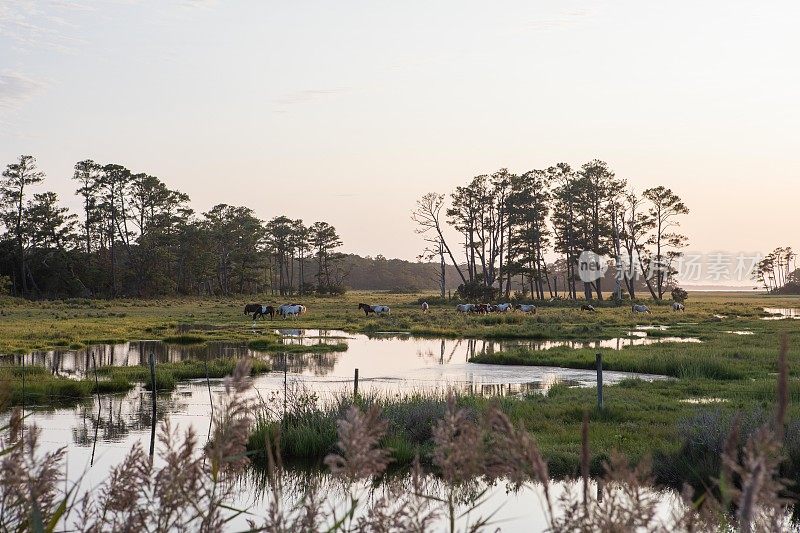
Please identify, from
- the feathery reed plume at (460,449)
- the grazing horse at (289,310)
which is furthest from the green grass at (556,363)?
the grazing horse at (289,310)

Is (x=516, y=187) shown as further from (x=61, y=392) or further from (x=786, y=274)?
(x=786, y=274)

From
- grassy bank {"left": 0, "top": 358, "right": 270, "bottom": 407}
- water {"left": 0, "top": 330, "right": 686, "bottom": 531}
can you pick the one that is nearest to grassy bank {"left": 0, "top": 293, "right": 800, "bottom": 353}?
water {"left": 0, "top": 330, "right": 686, "bottom": 531}

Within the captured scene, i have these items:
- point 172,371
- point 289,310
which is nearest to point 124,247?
point 289,310

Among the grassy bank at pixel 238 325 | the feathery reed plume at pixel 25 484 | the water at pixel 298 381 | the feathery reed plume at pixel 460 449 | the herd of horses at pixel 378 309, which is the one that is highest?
the feathery reed plume at pixel 460 449

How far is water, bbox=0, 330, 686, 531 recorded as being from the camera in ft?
42.4

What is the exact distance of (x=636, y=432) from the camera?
14.8 meters

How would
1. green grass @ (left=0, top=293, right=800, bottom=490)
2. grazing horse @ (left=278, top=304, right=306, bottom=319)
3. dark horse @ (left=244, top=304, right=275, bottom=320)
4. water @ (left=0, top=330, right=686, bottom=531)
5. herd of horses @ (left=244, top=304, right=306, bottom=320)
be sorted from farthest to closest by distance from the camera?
grazing horse @ (left=278, top=304, right=306, bottom=319) < herd of horses @ (left=244, top=304, right=306, bottom=320) < dark horse @ (left=244, top=304, right=275, bottom=320) < green grass @ (left=0, top=293, right=800, bottom=490) < water @ (left=0, top=330, right=686, bottom=531)

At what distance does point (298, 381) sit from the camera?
23.7m

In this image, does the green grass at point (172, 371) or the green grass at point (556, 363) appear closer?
the green grass at point (556, 363)

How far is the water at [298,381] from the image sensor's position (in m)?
12.9

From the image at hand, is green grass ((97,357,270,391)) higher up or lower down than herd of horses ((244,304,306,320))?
lower down

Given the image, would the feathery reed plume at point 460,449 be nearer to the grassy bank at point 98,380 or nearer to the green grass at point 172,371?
the grassy bank at point 98,380

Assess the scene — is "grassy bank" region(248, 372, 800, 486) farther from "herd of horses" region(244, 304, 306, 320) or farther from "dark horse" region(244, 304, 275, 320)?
"herd of horses" region(244, 304, 306, 320)

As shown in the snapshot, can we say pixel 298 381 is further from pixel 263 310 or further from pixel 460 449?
pixel 263 310
